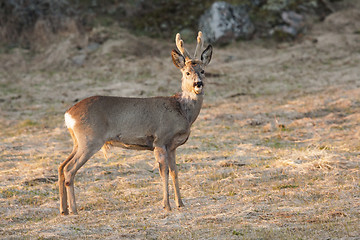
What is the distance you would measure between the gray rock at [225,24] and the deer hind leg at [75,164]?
15737 mm

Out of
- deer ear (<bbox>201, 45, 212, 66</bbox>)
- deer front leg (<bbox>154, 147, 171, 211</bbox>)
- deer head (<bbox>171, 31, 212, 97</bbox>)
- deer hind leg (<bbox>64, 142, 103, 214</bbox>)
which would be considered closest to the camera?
deer hind leg (<bbox>64, 142, 103, 214</bbox>)

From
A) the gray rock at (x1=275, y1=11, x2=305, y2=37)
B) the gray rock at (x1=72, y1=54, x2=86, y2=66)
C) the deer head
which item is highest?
Result: the deer head

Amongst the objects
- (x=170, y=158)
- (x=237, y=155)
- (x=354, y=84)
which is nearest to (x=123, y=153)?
(x=237, y=155)

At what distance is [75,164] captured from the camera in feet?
26.7

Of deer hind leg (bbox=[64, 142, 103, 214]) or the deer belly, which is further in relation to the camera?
the deer belly

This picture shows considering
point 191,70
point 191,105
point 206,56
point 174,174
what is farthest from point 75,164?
point 206,56

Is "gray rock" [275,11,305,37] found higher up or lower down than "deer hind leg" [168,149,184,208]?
lower down

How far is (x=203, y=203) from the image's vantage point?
8633mm

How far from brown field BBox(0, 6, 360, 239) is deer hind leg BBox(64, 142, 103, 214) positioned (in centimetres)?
32

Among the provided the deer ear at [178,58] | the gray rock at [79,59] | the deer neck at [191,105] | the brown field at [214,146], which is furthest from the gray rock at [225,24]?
the deer neck at [191,105]

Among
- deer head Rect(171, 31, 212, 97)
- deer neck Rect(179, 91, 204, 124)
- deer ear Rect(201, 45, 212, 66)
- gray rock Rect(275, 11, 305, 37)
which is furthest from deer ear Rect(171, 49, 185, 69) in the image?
gray rock Rect(275, 11, 305, 37)

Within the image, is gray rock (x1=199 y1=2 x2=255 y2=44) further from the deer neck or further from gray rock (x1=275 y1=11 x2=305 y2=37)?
the deer neck

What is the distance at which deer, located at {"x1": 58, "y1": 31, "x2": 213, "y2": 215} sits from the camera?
819cm

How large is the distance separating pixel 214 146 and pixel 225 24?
12.0 meters
